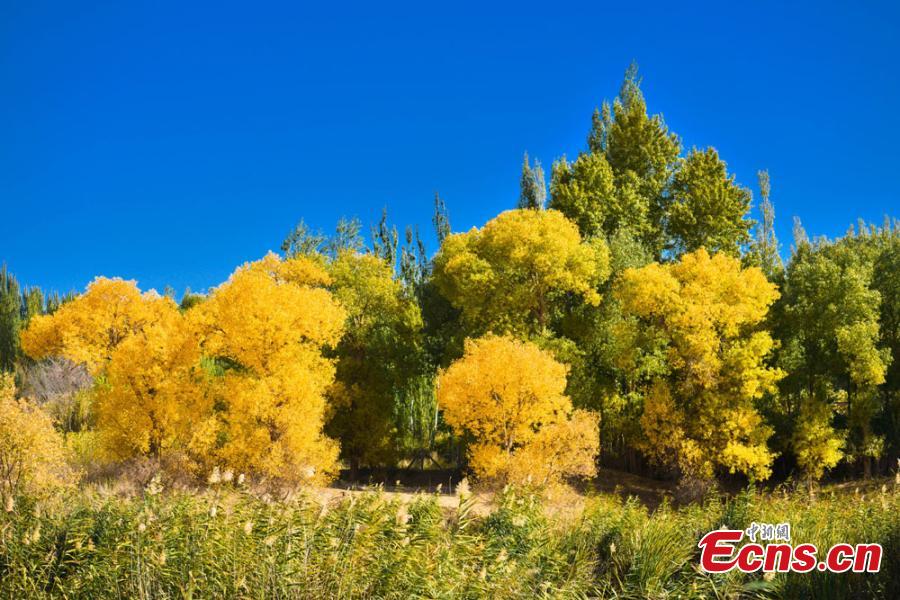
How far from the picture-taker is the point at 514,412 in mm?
22766

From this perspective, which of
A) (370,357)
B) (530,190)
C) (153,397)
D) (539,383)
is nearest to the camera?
(539,383)

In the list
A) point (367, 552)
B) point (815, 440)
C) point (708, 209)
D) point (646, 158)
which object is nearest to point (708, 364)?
point (815, 440)

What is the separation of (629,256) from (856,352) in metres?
9.64

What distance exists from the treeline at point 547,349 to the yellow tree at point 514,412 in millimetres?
76

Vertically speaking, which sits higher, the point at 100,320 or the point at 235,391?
the point at 100,320

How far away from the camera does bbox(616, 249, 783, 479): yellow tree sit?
975 inches

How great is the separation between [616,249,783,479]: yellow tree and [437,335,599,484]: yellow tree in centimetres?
422

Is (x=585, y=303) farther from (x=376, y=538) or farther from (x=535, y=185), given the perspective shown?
(x=376, y=538)

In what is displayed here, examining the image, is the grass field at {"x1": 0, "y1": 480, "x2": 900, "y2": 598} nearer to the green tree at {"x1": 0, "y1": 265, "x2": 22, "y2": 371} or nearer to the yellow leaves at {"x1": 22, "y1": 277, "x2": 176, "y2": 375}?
the yellow leaves at {"x1": 22, "y1": 277, "x2": 176, "y2": 375}

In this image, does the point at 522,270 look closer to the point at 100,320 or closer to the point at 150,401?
the point at 150,401

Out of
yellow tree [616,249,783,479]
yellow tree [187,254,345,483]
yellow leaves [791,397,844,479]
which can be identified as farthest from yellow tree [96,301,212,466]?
yellow leaves [791,397,844,479]

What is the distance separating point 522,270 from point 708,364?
8.67 m

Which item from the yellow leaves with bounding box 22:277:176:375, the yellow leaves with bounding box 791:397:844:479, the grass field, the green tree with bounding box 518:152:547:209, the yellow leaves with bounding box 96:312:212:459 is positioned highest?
the green tree with bounding box 518:152:547:209

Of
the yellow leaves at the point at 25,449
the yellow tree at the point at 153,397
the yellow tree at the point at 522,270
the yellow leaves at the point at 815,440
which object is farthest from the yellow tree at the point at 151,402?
the yellow leaves at the point at 815,440
